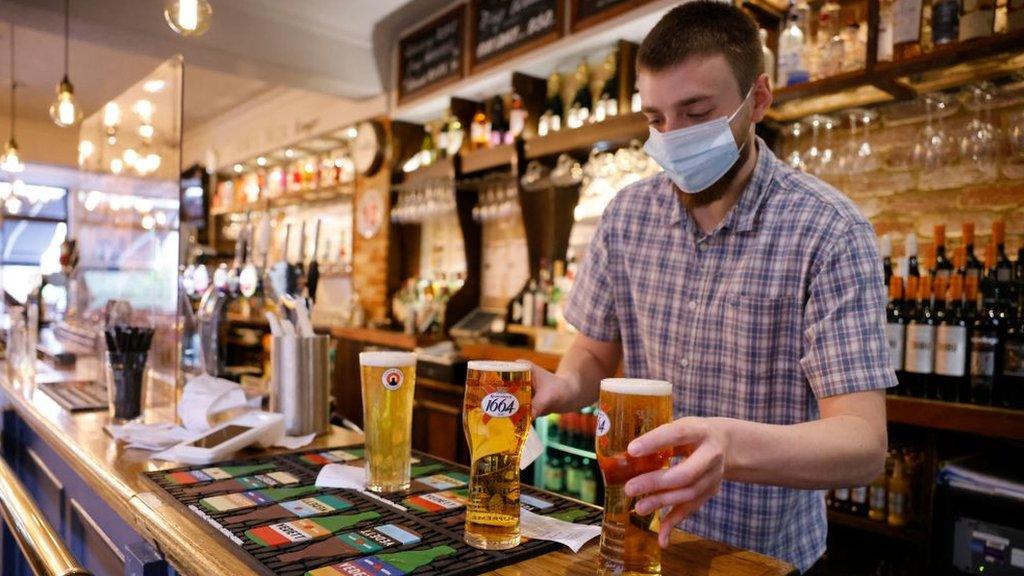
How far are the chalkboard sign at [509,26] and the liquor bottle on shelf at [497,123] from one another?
0.26 metres

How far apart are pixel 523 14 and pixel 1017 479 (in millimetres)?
3340

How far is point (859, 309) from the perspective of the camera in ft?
3.78

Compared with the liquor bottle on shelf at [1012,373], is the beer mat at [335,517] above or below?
below

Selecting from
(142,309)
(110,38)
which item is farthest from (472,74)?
(142,309)

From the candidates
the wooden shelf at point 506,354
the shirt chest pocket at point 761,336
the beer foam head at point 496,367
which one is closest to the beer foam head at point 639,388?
the beer foam head at point 496,367

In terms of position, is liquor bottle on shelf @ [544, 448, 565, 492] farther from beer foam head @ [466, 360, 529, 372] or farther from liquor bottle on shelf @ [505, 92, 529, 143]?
beer foam head @ [466, 360, 529, 372]

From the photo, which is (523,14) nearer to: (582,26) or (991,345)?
(582,26)

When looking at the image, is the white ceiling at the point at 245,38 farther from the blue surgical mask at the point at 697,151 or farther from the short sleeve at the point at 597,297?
the blue surgical mask at the point at 697,151

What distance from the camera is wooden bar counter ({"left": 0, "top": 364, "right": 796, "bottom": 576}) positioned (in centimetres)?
86

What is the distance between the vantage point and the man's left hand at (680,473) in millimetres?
747

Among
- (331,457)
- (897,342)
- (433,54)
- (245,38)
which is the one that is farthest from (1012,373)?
(245,38)

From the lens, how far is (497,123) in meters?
4.50

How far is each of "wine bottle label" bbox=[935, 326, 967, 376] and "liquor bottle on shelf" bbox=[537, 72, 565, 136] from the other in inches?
93.6

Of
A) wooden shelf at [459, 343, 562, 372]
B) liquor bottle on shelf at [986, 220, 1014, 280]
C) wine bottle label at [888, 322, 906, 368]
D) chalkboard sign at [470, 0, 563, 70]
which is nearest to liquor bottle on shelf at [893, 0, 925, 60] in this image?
liquor bottle on shelf at [986, 220, 1014, 280]
